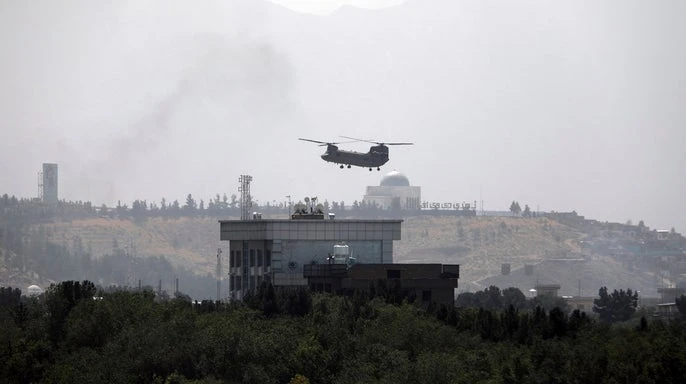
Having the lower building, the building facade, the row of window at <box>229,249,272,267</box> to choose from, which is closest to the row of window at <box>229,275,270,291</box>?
the building facade

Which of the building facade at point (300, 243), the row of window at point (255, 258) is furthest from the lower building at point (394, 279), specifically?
the row of window at point (255, 258)

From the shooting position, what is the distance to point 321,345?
125875 mm

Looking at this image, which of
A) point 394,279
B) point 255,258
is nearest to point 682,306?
point 394,279

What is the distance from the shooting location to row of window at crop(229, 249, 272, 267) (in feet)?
535

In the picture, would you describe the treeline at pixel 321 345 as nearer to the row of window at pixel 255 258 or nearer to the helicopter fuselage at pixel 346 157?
the row of window at pixel 255 258

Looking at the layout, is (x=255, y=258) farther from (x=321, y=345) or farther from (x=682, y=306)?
(x=682, y=306)

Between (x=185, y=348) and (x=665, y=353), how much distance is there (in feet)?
106

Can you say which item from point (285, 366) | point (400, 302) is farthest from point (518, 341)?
point (400, 302)

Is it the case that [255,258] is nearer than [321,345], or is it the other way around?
[321,345]

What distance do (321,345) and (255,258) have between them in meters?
41.2

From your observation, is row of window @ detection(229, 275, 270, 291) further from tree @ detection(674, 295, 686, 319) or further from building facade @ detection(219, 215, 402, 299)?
tree @ detection(674, 295, 686, 319)

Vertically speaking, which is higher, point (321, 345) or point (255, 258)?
point (255, 258)

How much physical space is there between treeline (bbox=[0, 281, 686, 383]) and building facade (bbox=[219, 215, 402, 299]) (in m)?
11.2

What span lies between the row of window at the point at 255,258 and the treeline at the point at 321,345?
1358 cm
